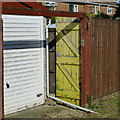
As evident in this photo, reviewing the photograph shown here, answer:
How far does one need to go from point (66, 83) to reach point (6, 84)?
1.70 meters

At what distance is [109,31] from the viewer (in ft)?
26.1

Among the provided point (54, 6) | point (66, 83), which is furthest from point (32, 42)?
point (54, 6)

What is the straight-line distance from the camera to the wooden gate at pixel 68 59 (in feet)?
22.9

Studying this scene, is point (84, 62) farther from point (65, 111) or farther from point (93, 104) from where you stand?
point (65, 111)

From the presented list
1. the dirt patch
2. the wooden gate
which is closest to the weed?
the dirt patch

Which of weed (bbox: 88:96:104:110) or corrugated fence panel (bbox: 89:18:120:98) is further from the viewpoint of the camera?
corrugated fence panel (bbox: 89:18:120:98)

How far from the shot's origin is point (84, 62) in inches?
269

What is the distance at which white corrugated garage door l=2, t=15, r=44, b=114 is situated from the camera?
654 cm

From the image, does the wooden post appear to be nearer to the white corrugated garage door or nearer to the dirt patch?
the dirt patch

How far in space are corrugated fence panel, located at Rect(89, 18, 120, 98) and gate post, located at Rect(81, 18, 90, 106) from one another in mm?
359

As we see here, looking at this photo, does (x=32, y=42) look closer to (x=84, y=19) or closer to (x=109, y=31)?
(x=84, y=19)

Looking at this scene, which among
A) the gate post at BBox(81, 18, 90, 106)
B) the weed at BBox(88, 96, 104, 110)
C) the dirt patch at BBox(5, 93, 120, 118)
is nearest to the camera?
the dirt patch at BBox(5, 93, 120, 118)

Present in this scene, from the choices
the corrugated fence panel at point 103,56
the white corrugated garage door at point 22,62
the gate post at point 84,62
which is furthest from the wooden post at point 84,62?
the white corrugated garage door at point 22,62

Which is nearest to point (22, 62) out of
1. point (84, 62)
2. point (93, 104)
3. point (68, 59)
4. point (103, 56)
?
point (68, 59)
